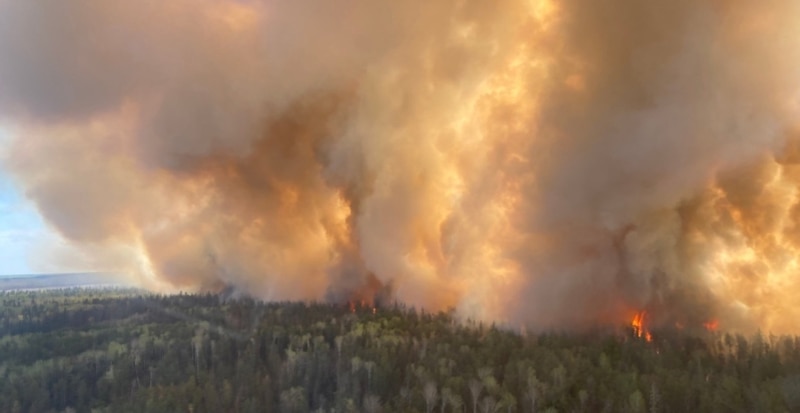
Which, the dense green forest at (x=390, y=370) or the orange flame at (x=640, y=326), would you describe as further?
→ the orange flame at (x=640, y=326)

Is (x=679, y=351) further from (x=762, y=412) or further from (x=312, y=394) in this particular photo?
(x=312, y=394)

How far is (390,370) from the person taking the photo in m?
34.4

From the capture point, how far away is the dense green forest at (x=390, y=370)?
2917cm

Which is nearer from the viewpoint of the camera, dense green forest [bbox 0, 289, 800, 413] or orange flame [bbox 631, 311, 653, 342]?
dense green forest [bbox 0, 289, 800, 413]

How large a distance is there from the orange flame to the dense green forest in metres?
0.69

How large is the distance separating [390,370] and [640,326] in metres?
18.4

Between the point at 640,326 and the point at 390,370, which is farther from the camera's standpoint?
the point at 640,326

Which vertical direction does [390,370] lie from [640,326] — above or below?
Result: below

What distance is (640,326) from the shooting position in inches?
1644

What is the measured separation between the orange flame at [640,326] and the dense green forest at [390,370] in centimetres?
69

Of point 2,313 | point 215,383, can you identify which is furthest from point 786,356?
point 2,313

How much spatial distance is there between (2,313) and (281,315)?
26.2 meters

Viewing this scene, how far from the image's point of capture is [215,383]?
114ft

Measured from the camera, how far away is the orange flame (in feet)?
131
